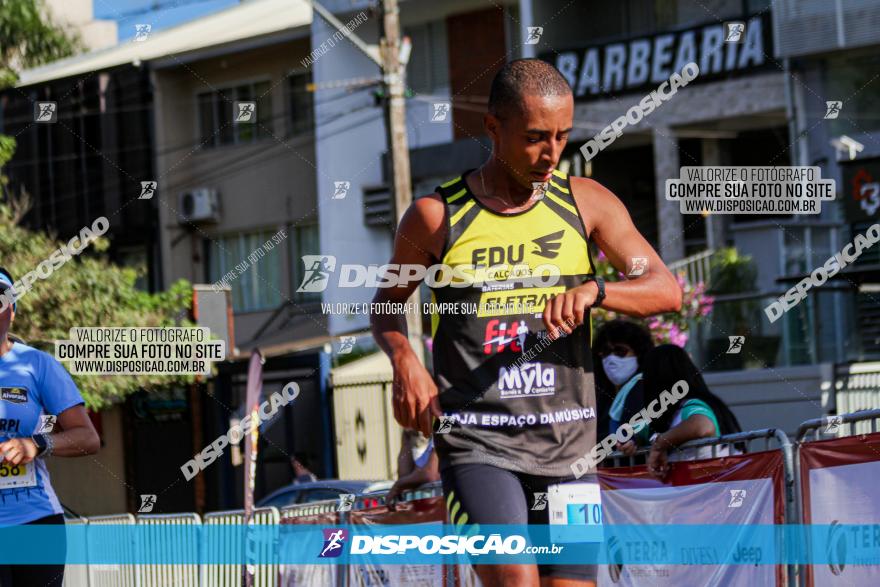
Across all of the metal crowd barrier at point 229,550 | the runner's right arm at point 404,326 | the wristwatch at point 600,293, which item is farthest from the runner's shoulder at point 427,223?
the metal crowd barrier at point 229,550

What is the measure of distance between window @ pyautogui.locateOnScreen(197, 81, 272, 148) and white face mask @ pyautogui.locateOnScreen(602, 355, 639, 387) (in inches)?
847

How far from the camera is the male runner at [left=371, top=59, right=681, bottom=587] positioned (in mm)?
4293

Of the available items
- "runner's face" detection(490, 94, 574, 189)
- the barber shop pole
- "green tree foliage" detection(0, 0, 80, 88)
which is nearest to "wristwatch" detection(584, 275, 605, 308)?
"runner's face" detection(490, 94, 574, 189)

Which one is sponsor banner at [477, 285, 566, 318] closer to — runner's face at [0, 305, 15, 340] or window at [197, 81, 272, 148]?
runner's face at [0, 305, 15, 340]

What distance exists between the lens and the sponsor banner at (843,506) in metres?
6.20

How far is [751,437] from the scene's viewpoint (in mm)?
7102

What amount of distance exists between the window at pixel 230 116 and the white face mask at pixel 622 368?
21505mm

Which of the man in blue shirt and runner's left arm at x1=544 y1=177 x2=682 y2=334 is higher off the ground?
runner's left arm at x1=544 y1=177 x2=682 y2=334

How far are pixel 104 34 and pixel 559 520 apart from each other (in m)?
35.3

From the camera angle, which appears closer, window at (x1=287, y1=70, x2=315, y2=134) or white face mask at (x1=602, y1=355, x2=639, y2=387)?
white face mask at (x1=602, y1=355, x2=639, y2=387)

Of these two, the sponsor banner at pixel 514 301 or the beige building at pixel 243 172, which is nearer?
the sponsor banner at pixel 514 301

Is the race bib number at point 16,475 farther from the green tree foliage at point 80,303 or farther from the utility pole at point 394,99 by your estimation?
the utility pole at point 394,99

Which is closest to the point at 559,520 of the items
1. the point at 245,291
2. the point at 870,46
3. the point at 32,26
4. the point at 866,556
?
the point at 866,556

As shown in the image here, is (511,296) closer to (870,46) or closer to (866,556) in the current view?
(866,556)
